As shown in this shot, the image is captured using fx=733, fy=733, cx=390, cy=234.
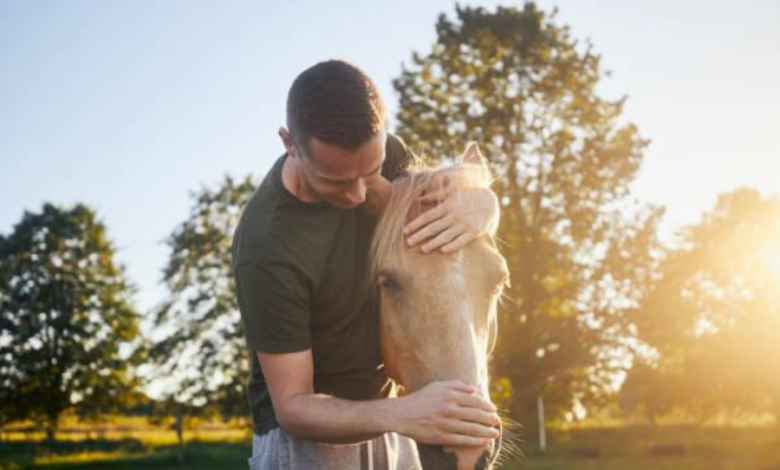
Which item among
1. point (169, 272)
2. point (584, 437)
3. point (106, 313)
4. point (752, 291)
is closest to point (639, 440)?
point (584, 437)

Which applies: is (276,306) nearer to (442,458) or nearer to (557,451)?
(442,458)

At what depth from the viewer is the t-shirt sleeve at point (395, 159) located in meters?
3.46

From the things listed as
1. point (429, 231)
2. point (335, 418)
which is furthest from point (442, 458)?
point (429, 231)

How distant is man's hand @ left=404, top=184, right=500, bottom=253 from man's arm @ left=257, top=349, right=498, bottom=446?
Answer: 550mm

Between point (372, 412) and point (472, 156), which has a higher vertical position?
point (472, 156)

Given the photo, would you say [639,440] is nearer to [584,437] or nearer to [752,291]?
[584,437]

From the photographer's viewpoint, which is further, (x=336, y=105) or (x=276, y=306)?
(x=276, y=306)

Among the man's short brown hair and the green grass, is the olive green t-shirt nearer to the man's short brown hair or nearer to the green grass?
the man's short brown hair

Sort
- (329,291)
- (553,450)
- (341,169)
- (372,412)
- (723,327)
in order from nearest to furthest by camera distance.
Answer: (372,412), (341,169), (329,291), (723,327), (553,450)

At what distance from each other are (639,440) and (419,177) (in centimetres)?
3376

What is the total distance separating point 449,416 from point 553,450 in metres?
28.5

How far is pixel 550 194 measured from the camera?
23.6 m

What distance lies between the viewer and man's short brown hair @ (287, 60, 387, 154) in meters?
2.54

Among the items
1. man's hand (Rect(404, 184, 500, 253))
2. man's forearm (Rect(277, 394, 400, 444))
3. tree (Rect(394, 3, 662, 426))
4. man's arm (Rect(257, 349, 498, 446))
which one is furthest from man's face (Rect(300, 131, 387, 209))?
tree (Rect(394, 3, 662, 426))
